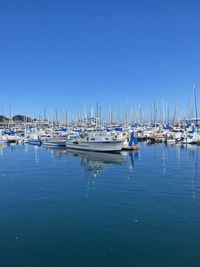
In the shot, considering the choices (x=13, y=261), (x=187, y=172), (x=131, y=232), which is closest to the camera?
(x=13, y=261)

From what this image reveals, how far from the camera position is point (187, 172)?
3039cm

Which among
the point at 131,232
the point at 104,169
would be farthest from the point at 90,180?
the point at 131,232

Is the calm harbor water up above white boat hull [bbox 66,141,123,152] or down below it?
below

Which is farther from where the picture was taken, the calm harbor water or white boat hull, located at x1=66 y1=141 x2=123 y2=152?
white boat hull, located at x1=66 y1=141 x2=123 y2=152

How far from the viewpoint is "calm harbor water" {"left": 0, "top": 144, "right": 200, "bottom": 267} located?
1141cm

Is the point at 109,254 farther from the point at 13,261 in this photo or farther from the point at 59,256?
the point at 13,261

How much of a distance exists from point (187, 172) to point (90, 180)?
10272 millimetres

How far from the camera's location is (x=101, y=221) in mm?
15570

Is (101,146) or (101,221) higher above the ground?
(101,146)

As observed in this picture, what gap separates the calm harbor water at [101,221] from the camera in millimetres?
11414

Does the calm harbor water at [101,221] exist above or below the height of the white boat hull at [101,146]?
below

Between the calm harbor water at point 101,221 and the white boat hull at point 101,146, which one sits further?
the white boat hull at point 101,146

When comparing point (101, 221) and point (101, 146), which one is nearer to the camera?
point (101, 221)

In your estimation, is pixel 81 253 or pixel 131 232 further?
pixel 131 232
